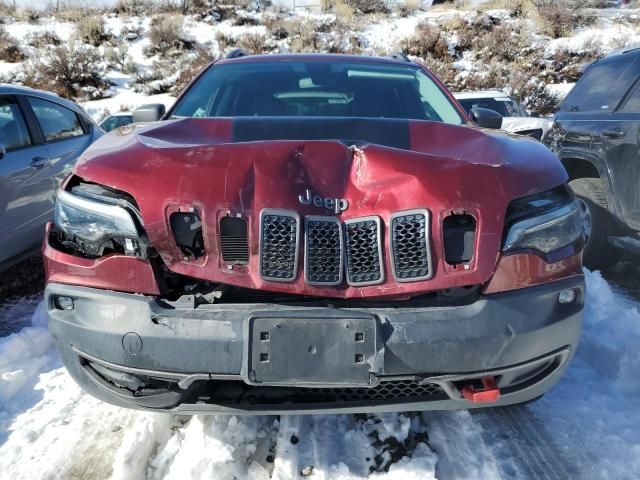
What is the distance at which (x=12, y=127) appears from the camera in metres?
4.29

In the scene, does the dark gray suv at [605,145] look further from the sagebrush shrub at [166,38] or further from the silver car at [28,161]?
the sagebrush shrub at [166,38]

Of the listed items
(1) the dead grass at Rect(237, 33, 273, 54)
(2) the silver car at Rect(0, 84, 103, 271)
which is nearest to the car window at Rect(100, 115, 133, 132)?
(2) the silver car at Rect(0, 84, 103, 271)

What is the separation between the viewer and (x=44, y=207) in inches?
176

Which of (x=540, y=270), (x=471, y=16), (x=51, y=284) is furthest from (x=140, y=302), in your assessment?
(x=471, y=16)

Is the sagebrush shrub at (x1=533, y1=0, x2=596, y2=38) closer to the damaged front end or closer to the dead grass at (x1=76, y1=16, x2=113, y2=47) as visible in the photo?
the dead grass at (x1=76, y1=16, x2=113, y2=47)

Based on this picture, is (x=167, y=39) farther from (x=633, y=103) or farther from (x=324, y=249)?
(x=324, y=249)

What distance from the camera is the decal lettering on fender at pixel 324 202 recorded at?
1778 mm

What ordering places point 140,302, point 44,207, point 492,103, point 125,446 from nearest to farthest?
point 140,302 → point 125,446 → point 44,207 → point 492,103

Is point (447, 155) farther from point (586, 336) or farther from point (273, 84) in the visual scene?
point (586, 336)

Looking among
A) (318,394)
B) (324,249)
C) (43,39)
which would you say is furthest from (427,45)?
(318,394)

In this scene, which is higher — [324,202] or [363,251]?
[324,202]

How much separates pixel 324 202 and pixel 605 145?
3315 mm

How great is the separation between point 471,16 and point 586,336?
77.9 ft

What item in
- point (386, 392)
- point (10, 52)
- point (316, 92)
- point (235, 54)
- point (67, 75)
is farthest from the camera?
point (10, 52)
